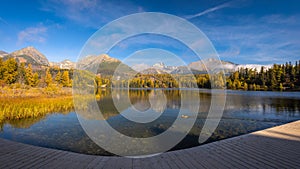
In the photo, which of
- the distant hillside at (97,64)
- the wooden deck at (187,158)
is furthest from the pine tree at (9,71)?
the wooden deck at (187,158)

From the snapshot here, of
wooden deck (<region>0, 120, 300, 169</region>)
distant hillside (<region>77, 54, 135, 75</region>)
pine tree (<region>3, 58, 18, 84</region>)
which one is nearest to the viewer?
wooden deck (<region>0, 120, 300, 169</region>)

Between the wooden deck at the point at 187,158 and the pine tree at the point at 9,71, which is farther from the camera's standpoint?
the pine tree at the point at 9,71

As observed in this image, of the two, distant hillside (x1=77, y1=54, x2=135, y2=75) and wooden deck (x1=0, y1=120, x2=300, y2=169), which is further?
distant hillside (x1=77, y1=54, x2=135, y2=75)

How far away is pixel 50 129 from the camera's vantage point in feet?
34.0

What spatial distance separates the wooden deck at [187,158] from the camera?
3895 millimetres

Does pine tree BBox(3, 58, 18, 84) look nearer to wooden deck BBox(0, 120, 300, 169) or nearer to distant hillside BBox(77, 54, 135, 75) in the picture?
distant hillside BBox(77, 54, 135, 75)

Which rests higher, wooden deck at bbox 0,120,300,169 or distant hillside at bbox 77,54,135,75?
distant hillside at bbox 77,54,135,75

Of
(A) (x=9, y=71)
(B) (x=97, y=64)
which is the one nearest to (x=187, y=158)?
(B) (x=97, y=64)

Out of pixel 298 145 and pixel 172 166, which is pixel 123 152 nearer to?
pixel 172 166

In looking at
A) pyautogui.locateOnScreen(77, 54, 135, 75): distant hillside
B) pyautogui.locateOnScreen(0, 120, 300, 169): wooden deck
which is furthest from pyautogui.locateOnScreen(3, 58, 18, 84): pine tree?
pyautogui.locateOnScreen(0, 120, 300, 169): wooden deck

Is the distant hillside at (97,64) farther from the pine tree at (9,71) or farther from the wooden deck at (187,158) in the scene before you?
the pine tree at (9,71)

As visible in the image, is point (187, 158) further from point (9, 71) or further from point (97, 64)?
point (9, 71)

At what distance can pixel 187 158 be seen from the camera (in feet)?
14.2

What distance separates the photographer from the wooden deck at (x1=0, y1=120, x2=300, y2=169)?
3895 millimetres
